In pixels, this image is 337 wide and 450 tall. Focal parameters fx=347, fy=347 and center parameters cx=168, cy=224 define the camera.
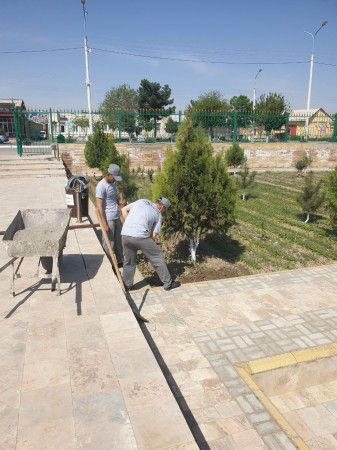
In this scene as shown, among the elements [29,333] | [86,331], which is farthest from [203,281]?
[29,333]

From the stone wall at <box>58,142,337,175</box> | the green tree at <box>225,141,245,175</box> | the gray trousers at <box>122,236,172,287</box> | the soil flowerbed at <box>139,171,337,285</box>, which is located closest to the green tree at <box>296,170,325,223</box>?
the soil flowerbed at <box>139,171,337,285</box>

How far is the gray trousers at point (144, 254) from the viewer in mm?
4805

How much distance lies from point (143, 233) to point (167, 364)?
Answer: 1.82m

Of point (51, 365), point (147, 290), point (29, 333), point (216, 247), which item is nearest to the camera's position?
point (51, 365)

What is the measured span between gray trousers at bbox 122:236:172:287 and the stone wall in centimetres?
1490

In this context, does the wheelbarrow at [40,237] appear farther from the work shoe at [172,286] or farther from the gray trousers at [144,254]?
the work shoe at [172,286]

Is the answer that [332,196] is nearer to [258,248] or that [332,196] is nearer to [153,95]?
[258,248]

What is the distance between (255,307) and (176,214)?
2180mm

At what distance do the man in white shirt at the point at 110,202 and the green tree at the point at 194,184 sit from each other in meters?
0.87

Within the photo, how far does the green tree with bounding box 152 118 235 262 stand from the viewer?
5.97 meters

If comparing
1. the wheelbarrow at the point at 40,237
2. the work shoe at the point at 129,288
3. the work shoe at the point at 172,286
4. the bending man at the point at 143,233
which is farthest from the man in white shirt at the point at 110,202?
the work shoe at the point at 172,286

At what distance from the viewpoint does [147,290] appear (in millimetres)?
5156

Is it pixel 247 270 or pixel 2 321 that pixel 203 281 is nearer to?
pixel 247 270

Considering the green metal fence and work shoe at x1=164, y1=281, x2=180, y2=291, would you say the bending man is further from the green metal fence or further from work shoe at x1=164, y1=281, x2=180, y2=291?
the green metal fence
